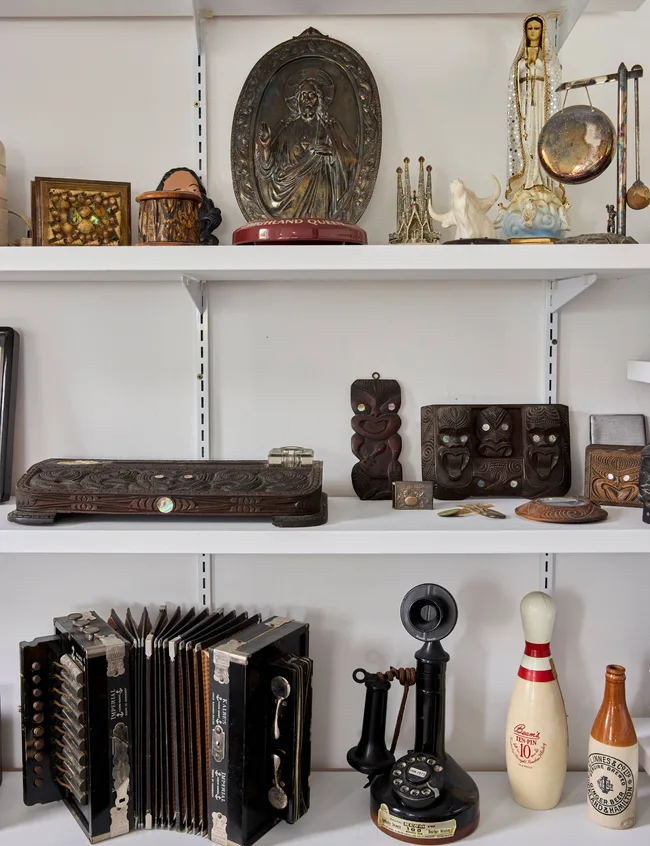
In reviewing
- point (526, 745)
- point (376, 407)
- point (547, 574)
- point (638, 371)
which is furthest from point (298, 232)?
point (526, 745)

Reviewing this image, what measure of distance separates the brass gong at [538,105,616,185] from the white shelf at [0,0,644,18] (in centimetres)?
24

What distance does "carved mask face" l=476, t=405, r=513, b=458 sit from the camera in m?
1.18

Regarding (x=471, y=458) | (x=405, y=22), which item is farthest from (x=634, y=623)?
(x=405, y=22)

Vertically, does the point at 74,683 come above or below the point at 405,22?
below

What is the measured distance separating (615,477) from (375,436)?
0.35 m

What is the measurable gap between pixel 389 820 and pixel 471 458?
1.68ft

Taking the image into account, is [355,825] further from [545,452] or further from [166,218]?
[166,218]

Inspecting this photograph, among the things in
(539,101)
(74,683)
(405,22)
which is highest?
(405,22)

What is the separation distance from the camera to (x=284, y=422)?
4.01ft

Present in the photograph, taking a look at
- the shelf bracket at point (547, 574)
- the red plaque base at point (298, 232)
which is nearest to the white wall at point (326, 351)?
the shelf bracket at point (547, 574)

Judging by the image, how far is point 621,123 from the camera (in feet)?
3.34

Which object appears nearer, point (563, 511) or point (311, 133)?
point (563, 511)

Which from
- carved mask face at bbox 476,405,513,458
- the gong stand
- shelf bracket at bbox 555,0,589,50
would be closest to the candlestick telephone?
→ carved mask face at bbox 476,405,513,458

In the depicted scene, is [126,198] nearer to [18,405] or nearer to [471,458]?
[18,405]
